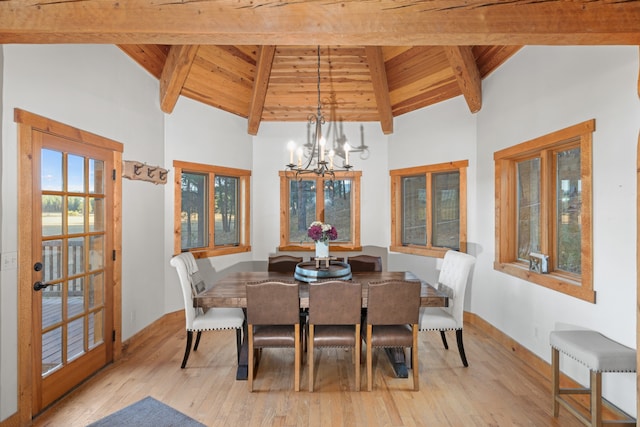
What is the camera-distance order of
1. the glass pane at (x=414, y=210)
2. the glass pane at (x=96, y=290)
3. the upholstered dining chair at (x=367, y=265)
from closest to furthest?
the glass pane at (x=96, y=290)
the upholstered dining chair at (x=367, y=265)
the glass pane at (x=414, y=210)

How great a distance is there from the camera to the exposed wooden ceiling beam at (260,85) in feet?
14.7

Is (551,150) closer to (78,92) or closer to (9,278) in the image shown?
(78,92)

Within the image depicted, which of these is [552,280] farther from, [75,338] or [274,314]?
[75,338]

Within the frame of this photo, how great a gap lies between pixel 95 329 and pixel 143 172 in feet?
5.42

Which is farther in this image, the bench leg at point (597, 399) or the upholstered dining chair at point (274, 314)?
the upholstered dining chair at point (274, 314)

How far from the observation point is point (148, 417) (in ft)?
8.16

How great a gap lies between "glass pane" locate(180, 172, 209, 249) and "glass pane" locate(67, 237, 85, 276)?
1.69m

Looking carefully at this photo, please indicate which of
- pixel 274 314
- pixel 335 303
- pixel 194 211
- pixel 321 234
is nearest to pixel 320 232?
pixel 321 234

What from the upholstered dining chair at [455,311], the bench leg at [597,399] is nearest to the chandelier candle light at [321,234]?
the upholstered dining chair at [455,311]

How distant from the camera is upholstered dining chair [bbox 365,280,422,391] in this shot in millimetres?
2732

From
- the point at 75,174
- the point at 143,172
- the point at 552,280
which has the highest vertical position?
the point at 143,172

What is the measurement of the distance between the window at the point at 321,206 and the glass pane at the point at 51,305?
10.3 feet

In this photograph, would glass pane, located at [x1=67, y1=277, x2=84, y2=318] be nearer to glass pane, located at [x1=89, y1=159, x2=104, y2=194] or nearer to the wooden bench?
glass pane, located at [x1=89, y1=159, x2=104, y2=194]

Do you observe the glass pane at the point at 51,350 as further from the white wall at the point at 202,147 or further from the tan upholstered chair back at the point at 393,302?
the tan upholstered chair back at the point at 393,302
